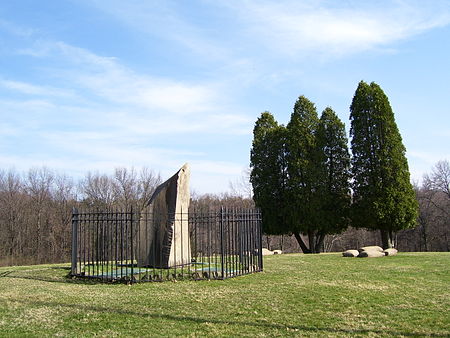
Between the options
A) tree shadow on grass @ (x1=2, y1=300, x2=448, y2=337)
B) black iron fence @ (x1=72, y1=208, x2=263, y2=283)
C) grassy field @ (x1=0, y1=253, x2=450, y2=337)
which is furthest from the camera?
black iron fence @ (x1=72, y1=208, x2=263, y2=283)

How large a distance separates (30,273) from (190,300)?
6839 millimetres

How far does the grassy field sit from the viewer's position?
18.6ft

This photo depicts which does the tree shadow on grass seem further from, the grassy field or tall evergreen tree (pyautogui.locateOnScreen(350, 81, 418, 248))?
tall evergreen tree (pyautogui.locateOnScreen(350, 81, 418, 248))

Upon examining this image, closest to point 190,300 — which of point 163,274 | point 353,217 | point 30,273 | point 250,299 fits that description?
point 250,299

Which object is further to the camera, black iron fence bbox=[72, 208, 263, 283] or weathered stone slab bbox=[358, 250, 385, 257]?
weathered stone slab bbox=[358, 250, 385, 257]

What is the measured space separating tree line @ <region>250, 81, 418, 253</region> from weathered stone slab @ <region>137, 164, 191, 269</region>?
1174 cm

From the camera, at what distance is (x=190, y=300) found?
757 cm

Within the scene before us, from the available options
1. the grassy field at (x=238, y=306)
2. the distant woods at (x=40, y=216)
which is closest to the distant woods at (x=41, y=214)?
the distant woods at (x=40, y=216)

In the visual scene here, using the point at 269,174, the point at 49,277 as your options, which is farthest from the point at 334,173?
the point at 49,277

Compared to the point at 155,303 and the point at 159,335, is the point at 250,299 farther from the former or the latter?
the point at 159,335

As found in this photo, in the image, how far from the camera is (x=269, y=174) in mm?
25047

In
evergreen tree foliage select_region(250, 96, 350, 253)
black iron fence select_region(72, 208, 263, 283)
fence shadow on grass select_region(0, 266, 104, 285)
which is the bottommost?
fence shadow on grass select_region(0, 266, 104, 285)

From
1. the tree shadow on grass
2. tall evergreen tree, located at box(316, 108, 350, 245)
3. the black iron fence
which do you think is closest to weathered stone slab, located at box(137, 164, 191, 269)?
the black iron fence

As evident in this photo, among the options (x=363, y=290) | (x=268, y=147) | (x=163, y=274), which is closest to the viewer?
(x=363, y=290)
